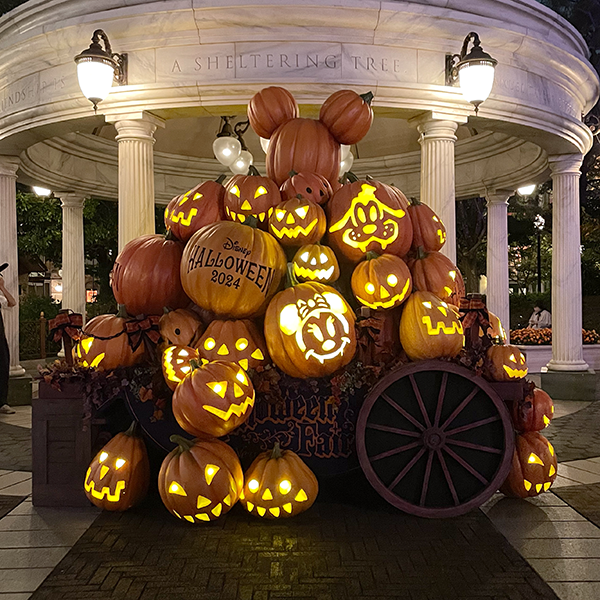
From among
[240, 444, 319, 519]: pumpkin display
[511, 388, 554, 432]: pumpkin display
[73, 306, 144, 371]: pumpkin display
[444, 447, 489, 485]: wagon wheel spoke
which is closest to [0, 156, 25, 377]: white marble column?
[73, 306, 144, 371]: pumpkin display

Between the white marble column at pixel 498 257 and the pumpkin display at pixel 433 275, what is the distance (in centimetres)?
803

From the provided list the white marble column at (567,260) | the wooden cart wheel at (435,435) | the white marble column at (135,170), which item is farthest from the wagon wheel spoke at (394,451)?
the white marble column at (567,260)

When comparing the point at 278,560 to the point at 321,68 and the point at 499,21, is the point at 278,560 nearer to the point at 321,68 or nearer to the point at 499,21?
the point at 321,68

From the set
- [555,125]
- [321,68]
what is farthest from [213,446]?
[555,125]

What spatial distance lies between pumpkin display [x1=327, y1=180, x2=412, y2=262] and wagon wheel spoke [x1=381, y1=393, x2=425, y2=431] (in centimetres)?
112

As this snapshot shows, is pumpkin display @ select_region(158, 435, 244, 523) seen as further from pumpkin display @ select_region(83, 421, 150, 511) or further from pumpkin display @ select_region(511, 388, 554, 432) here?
pumpkin display @ select_region(511, 388, 554, 432)

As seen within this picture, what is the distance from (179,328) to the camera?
4672mm

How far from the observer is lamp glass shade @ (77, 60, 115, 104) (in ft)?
21.5

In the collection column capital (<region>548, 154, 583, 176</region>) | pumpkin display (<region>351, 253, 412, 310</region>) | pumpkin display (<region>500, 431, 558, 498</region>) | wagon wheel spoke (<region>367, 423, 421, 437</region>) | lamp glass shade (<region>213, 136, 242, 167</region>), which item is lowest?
pumpkin display (<region>500, 431, 558, 498</region>)

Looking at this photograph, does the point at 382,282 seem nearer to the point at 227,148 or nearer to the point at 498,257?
the point at 227,148

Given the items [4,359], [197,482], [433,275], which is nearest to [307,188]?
[433,275]

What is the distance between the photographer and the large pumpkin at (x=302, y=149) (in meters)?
5.24

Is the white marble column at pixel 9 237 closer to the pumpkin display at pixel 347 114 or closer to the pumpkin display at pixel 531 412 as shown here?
the pumpkin display at pixel 347 114

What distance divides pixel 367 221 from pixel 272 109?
58.2 inches
